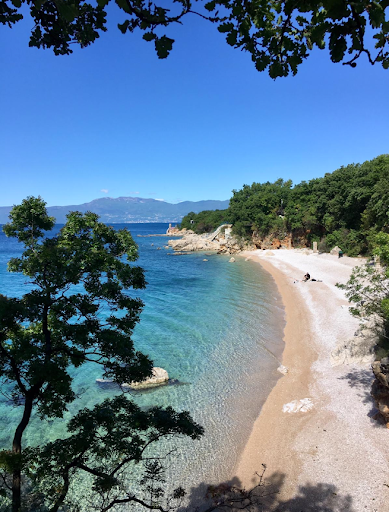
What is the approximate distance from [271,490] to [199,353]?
867cm

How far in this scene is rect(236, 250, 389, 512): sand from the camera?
7.33 m

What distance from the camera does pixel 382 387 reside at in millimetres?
8859

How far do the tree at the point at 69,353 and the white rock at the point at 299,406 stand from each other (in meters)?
7.02

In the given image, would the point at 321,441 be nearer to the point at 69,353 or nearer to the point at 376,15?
the point at 69,353

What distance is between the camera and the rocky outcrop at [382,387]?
27.6ft

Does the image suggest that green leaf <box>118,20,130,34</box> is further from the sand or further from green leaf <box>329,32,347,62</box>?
the sand

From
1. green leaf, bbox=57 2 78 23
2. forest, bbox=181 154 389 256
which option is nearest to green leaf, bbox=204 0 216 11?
green leaf, bbox=57 2 78 23

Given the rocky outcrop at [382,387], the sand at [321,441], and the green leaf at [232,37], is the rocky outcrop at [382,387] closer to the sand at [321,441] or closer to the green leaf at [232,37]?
the sand at [321,441]

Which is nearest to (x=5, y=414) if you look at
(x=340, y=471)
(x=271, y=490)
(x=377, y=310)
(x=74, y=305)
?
(x=74, y=305)

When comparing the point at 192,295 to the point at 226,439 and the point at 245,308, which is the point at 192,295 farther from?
the point at 226,439

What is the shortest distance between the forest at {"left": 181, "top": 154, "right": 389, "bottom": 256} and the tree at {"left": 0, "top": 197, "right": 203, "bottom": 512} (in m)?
27.2

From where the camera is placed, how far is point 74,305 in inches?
221

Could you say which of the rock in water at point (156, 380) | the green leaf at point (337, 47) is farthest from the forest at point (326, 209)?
the green leaf at point (337, 47)

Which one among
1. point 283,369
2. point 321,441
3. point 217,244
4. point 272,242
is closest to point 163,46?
point 321,441
